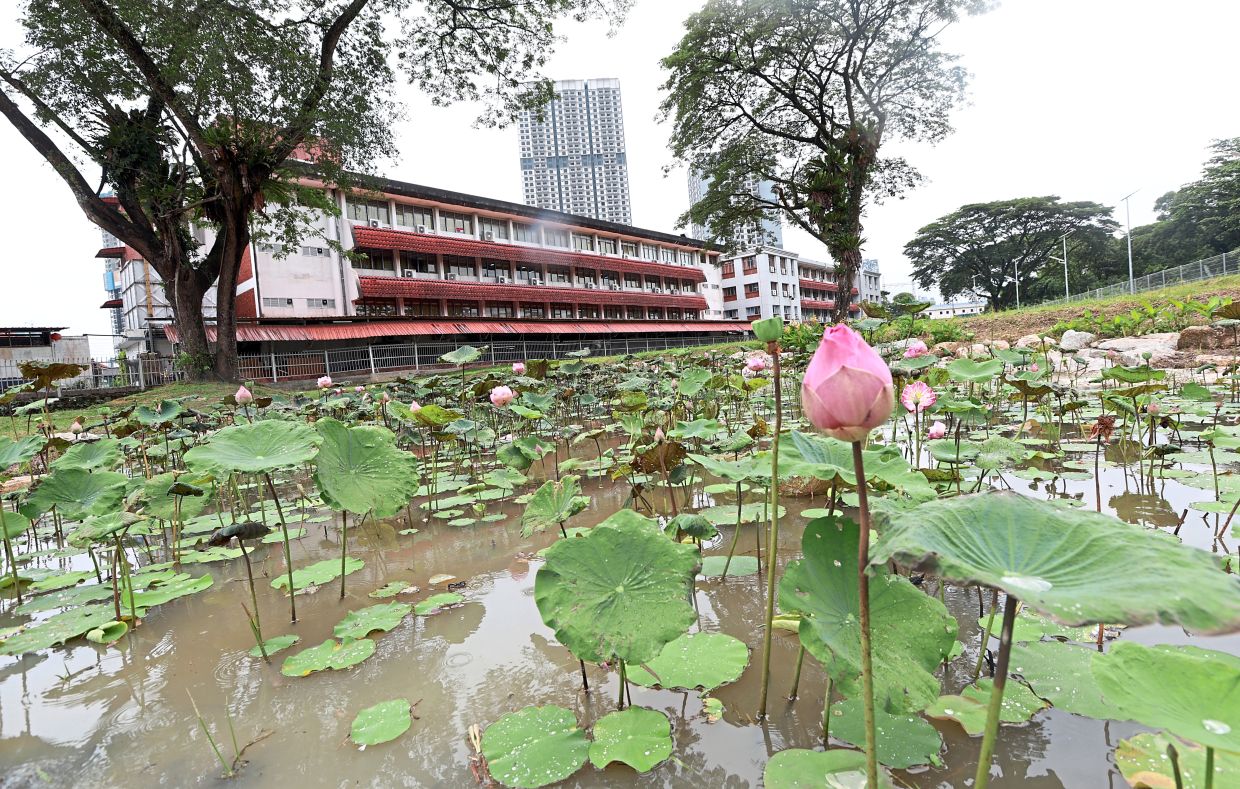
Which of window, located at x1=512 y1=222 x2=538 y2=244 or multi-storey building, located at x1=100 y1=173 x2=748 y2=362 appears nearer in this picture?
multi-storey building, located at x1=100 y1=173 x2=748 y2=362

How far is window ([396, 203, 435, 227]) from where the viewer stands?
21906 millimetres

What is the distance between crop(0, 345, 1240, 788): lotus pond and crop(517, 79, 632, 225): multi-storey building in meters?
61.2

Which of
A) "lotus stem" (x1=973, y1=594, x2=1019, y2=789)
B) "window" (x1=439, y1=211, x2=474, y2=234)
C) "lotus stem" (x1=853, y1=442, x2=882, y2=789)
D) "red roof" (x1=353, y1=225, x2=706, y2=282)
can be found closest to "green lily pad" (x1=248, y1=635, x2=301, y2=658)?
"lotus stem" (x1=853, y1=442, x2=882, y2=789)

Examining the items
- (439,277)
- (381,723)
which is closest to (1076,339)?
(381,723)

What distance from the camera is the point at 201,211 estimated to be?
40.8 ft

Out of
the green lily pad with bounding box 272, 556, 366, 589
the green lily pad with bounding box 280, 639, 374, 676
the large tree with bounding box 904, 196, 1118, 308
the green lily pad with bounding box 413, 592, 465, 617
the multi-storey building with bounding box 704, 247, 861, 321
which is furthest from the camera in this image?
the multi-storey building with bounding box 704, 247, 861, 321

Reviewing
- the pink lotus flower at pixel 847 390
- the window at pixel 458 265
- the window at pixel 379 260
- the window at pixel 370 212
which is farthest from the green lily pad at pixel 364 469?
the window at pixel 458 265

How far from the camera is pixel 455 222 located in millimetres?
23766

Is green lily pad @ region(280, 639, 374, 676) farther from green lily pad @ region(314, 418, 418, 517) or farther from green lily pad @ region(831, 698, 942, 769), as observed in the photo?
green lily pad @ region(831, 698, 942, 769)

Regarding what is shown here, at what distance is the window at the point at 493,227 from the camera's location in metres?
24.5

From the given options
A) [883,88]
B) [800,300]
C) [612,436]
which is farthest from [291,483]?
[800,300]

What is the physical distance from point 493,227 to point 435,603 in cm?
2528

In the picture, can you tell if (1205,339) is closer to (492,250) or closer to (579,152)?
(492,250)

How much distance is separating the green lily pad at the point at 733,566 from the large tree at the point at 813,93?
12.3 meters
